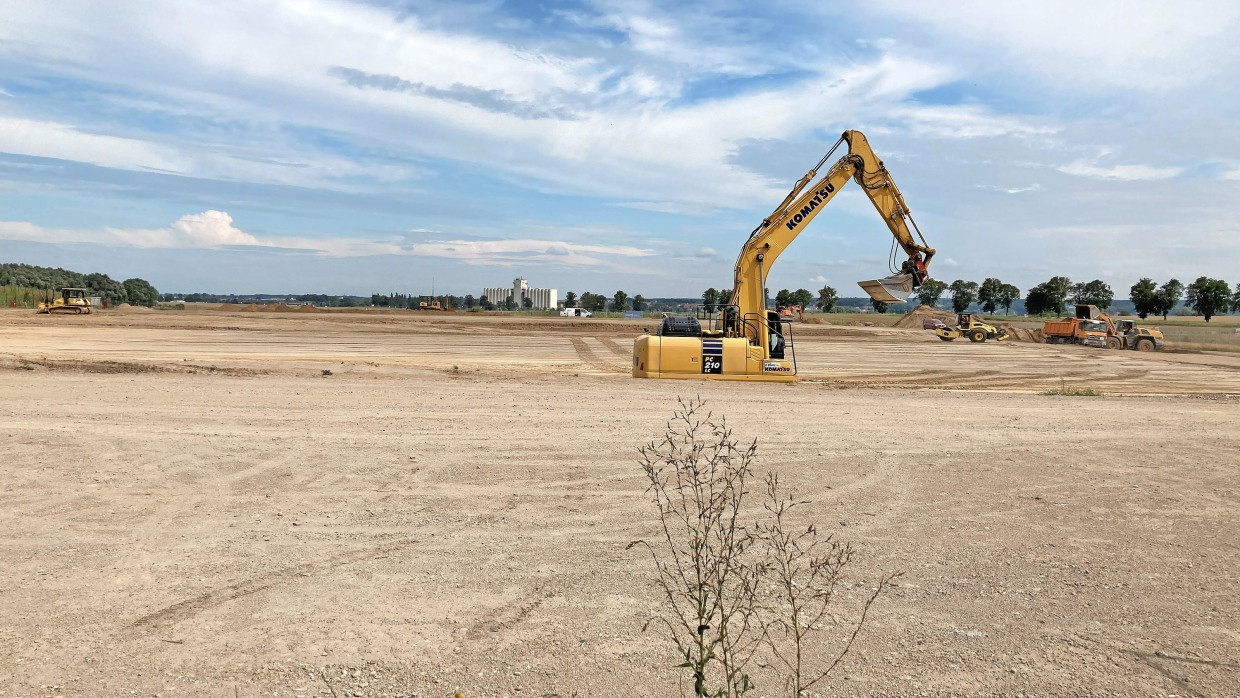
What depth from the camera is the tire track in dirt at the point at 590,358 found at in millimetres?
27422

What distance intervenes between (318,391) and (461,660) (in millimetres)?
11858

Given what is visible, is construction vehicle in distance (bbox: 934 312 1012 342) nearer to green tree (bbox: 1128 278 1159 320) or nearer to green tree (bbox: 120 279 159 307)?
green tree (bbox: 1128 278 1159 320)

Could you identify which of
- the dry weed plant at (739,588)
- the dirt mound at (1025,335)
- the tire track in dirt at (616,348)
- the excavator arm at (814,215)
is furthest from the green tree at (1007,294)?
the dry weed plant at (739,588)

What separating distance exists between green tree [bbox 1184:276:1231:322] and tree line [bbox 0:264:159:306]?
139 meters

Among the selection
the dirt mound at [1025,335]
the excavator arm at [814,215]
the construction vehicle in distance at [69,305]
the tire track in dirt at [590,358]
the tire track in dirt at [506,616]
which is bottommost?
the tire track in dirt at [506,616]

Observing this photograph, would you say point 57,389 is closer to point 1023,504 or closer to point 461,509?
point 461,509

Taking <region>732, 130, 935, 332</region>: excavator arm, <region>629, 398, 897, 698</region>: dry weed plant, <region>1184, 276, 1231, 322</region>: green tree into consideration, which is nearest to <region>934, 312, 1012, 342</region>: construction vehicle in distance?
<region>732, 130, 935, 332</region>: excavator arm

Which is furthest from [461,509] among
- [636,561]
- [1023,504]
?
[1023,504]

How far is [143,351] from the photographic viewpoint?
3006 centimetres

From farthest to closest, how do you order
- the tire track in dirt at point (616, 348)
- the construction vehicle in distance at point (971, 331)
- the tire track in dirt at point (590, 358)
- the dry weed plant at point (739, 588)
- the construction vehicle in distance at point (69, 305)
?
the construction vehicle in distance at point (69, 305) < the construction vehicle in distance at point (971, 331) < the tire track in dirt at point (616, 348) < the tire track in dirt at point (590, 358) < the dry weed plant at point (739, 588)

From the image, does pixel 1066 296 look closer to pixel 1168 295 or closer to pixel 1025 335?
pixel 1168 295

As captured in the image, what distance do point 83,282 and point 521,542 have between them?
13747 cm

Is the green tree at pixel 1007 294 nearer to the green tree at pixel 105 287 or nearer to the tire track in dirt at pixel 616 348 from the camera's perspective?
the tire track in dirt at pixel 616 348

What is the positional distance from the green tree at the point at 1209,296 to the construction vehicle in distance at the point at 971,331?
7747 cm
